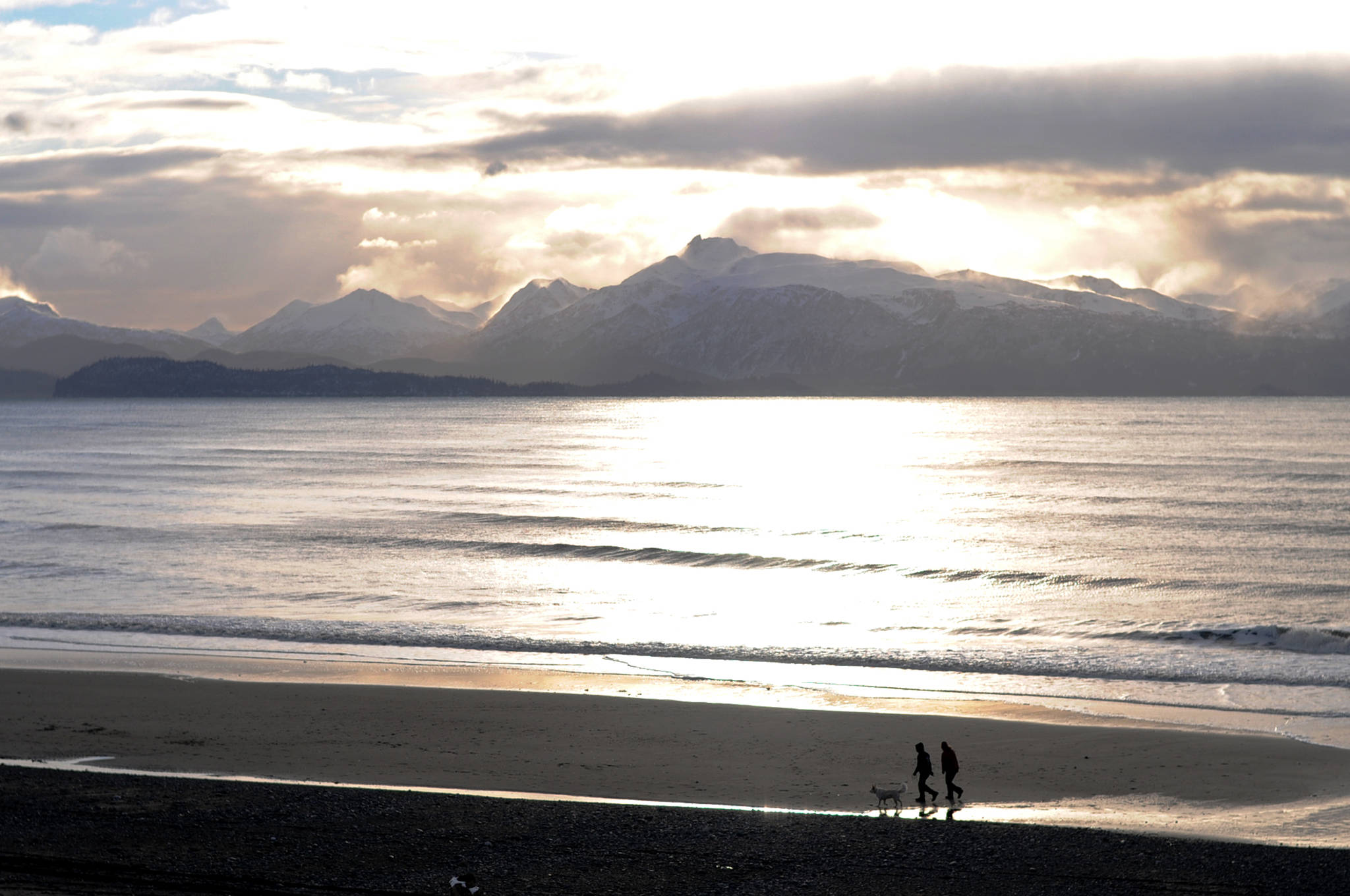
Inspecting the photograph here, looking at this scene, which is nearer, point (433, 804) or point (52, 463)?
point (433, 804)

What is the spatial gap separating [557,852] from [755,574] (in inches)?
1359

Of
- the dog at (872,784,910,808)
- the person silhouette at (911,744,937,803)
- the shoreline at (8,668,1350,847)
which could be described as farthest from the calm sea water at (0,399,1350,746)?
the dog at (872,784,910,808)

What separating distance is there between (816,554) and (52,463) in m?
100

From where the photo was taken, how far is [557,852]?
Answer: 1744 cm

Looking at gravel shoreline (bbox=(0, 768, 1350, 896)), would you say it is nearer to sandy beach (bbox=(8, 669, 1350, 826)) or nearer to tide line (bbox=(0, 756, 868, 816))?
tide line (bbox=(0, 756, 868, 816))

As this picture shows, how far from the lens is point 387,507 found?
263 ft

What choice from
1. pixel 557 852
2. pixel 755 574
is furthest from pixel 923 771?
pixel 755 574

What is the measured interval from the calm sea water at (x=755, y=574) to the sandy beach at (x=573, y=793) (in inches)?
205

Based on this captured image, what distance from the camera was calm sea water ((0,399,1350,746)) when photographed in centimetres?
3434

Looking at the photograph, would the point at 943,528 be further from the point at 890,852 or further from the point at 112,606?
the point at 890,852

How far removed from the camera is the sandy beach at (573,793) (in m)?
16.6

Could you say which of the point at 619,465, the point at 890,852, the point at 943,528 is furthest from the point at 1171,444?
the point at 890,852

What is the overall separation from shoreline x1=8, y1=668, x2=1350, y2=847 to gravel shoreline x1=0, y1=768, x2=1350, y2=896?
1778 millimetres

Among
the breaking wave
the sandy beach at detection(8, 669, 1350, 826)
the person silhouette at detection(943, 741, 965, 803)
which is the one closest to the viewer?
the person silhouette at detection(943, 741, 965, 803)
